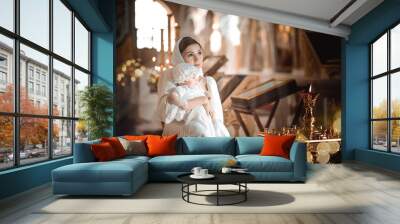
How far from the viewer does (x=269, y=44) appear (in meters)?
9.27

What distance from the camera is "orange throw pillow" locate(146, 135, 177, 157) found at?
267 inches

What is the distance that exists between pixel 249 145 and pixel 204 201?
2.49 m

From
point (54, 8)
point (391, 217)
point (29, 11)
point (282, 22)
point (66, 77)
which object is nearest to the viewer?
point (391, 217)

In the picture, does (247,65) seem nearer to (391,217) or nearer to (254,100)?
(254,100)

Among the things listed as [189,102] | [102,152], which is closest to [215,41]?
[189,102]

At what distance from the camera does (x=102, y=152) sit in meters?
5.79

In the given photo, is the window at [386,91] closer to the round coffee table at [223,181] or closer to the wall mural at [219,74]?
the wall mural at [219,74]

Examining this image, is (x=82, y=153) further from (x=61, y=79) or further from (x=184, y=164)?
(x=61, y=79)

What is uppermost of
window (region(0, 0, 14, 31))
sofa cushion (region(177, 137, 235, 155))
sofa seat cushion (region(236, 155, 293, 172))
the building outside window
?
window (region(0, 0, 14, 31))

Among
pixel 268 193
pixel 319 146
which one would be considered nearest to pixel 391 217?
pixel 268 193

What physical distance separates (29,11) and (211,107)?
4.59 meters

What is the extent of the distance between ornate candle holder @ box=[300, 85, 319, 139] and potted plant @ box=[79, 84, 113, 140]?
4.48m

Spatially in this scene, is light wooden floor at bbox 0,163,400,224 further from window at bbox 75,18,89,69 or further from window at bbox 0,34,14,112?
window at bbox 75,18,89,69

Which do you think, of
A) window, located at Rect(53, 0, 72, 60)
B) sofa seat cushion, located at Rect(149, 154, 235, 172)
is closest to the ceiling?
window, located at Rect(53, 0, 72, 60)
